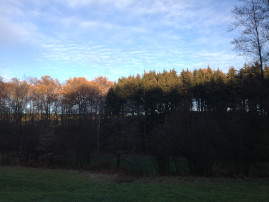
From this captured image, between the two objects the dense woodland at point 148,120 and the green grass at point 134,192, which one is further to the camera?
the dense woodland at point 148,120

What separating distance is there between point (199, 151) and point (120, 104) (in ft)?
82.4

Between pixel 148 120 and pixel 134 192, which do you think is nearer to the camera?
pixel 134 192

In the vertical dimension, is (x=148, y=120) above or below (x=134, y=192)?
above

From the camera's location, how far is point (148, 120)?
41.3 meters

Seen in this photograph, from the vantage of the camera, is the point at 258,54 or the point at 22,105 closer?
the point at 258,54

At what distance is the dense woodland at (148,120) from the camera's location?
19.4 meters

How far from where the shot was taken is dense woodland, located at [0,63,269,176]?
19359 millimetres

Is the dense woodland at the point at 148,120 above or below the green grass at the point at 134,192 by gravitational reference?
above

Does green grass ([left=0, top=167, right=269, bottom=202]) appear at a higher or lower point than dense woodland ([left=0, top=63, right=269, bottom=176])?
lower

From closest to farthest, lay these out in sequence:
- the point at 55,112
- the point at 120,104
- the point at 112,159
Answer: the point at 112,159
the point at 120,104
the point at 55,112

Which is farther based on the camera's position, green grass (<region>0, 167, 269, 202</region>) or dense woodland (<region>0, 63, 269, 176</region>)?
dense woodland (<region>0, 63, 269, 176</region>)

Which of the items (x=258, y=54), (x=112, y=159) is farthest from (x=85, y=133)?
(x=258, y=54)

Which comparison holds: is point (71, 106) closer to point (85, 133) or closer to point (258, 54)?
point (85, 133)

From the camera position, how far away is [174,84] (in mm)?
40281
